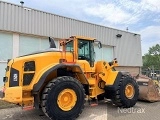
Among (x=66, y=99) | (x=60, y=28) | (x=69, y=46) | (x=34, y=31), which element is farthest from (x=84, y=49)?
(x=60, y=28)

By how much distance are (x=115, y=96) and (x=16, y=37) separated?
25.0 feet

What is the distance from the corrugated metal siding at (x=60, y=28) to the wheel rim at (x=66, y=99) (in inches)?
300

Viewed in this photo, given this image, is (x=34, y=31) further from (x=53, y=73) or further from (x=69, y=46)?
(x=53, y=73)

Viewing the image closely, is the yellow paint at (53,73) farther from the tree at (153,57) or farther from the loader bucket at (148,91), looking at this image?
the tree at (153,57)

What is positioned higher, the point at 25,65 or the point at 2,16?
the point at 2,16

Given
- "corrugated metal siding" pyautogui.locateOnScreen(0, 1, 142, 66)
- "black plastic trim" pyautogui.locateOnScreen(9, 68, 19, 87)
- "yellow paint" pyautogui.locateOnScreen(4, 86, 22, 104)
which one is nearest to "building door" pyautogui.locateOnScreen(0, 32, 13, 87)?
"corrugated metal siding" pyautogui.locateOnScreen(0, 1, 142, 66)

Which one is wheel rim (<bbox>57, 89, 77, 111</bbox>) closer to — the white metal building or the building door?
the white metal building

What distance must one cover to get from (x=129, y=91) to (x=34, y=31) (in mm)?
7754

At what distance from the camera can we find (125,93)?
26.7 feet

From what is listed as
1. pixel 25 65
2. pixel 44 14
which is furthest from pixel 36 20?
pixel 25 65

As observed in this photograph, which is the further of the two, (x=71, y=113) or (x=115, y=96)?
(x=115, y=96)

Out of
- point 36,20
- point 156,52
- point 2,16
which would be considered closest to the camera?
point 2,16

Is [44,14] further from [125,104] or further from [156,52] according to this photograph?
[156,52]

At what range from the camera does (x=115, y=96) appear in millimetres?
7984
